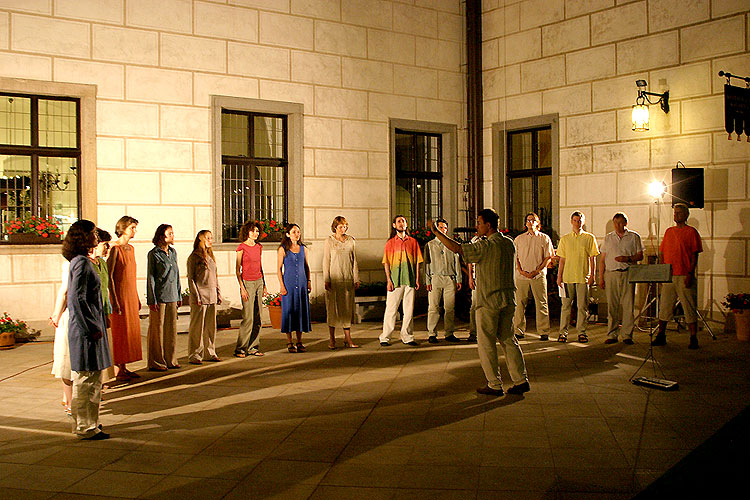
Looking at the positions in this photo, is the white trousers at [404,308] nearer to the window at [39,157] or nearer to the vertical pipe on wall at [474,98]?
the vertical pipe on wall at [474,98]

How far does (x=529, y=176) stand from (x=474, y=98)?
191cm

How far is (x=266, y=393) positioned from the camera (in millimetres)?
6883

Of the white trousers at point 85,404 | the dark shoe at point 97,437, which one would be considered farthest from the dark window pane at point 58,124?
the dark shoe at point 97,437

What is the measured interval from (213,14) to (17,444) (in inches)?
332

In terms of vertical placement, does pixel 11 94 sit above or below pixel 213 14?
below

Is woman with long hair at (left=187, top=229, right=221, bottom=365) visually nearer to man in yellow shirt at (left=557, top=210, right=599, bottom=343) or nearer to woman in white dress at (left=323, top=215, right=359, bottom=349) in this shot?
woman in white dress at (left=323, top=215, right=359, bottom=349)

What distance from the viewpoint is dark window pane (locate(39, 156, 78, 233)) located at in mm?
10758

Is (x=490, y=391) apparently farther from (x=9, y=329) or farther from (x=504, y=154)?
(x=504, y=154)

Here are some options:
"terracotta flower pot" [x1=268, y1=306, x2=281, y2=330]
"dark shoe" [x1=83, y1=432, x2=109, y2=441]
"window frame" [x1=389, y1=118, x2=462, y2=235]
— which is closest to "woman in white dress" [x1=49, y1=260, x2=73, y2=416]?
"dark shoe" [x1=83, y1=432, x2=109, y2=441]

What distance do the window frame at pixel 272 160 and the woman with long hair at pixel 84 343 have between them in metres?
6.27

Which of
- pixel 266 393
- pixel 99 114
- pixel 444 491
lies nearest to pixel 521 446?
pixel 444 491

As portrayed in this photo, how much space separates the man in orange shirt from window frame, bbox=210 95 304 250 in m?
6.15

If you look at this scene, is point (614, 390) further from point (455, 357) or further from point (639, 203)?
point (639, 203)

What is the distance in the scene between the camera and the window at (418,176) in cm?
1391
